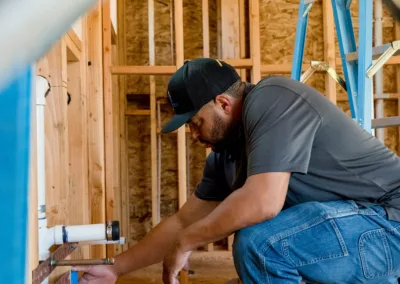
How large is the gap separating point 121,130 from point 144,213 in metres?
0.80

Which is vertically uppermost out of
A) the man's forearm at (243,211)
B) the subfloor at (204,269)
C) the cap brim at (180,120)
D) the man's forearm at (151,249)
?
the cap brim at (180,120)

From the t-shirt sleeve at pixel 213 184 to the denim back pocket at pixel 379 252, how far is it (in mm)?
597

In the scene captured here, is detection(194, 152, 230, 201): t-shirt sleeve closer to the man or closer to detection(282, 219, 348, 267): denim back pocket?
the man

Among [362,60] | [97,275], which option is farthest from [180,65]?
[97,275]

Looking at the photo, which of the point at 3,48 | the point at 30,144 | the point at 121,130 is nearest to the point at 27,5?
the point at 3,48

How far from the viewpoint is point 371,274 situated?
140cm

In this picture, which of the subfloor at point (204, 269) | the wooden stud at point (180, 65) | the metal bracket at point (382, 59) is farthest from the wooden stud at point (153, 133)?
the metal bracket at point (382, 59)

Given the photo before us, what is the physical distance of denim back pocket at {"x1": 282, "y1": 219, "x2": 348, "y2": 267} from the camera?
4.50ft

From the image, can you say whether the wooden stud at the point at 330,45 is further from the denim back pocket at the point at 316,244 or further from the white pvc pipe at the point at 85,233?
the white pvc pipe at the point at 85,233

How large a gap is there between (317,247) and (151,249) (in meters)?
0.67

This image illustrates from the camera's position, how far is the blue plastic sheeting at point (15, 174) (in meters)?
0.37

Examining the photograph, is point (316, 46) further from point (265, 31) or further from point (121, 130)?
point (121, 130)

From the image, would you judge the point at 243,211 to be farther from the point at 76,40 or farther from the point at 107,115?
the point at 107,115

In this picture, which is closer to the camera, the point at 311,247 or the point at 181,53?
the point at 311,247
